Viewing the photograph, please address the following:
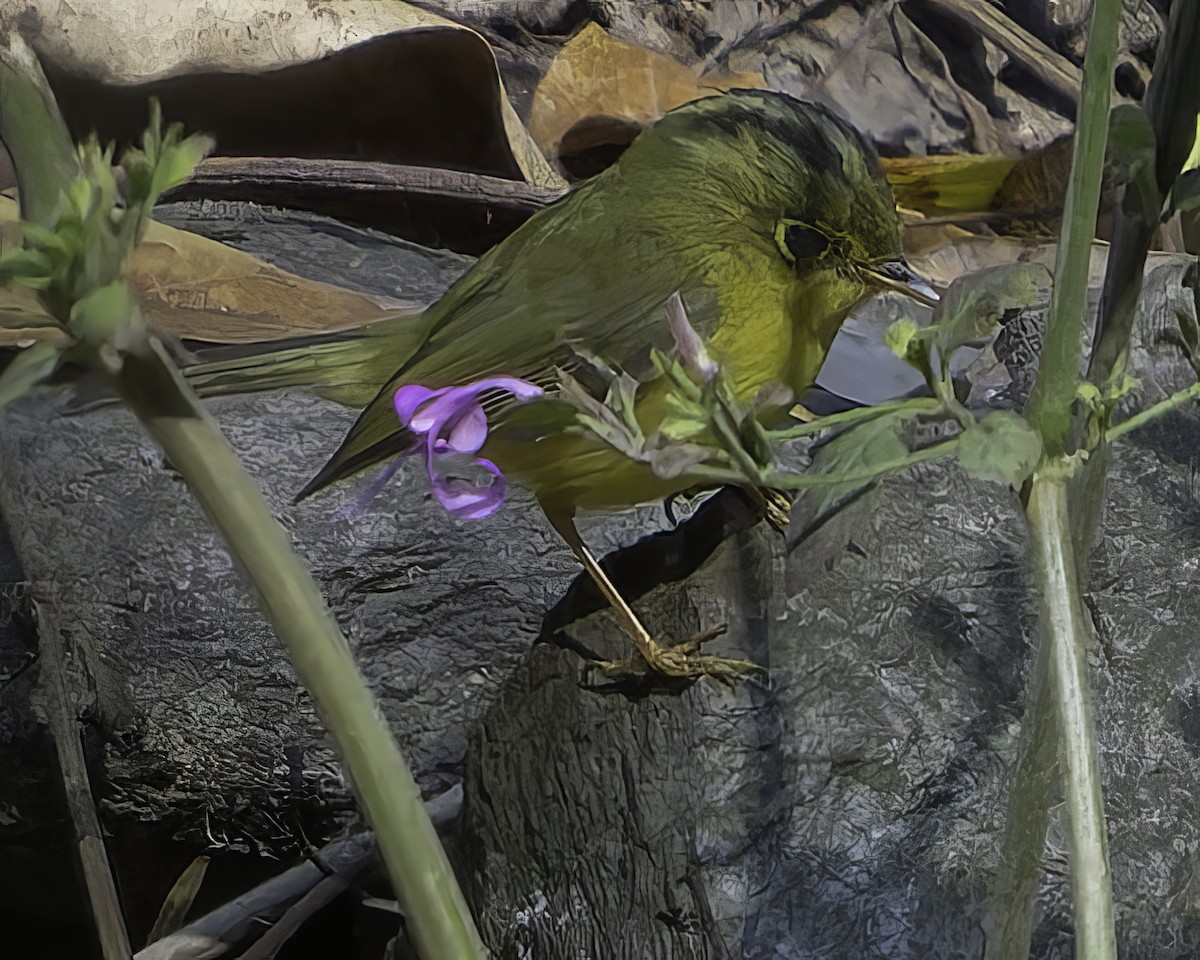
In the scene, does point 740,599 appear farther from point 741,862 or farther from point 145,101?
point 145,101

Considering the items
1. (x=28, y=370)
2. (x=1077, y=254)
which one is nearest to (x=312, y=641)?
(x=28, y=370)

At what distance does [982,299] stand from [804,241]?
0.21 feet

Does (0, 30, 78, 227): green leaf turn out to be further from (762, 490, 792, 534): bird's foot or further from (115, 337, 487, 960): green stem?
(762, 490, 792, 534): bird's foot

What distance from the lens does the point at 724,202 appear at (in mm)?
317

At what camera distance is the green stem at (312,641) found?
5.8 inches

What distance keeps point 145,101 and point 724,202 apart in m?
0.16

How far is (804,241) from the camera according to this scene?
32cm

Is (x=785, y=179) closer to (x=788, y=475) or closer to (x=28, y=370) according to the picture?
(x=788, y=475)

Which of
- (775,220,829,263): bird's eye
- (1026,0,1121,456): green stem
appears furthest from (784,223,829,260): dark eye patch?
(1026,0,1121,456): green stem

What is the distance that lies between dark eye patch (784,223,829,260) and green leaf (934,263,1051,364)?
4cm

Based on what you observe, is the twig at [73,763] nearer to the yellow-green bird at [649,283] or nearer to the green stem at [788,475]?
the yellow-green bird at [649,283]

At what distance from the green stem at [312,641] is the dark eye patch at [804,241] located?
0.19m

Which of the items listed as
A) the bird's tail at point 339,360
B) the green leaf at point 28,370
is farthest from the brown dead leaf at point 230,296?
the green leaf at point 28,370

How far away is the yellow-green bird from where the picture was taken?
296 mm
